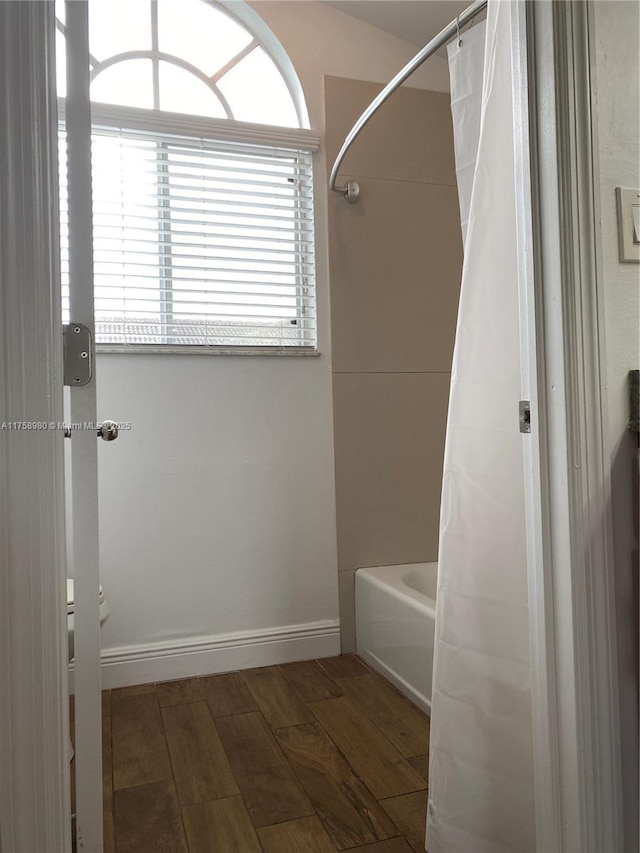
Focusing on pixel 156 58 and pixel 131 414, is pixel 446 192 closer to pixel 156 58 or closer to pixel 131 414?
pixel 156 58

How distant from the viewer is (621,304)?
1012 mm

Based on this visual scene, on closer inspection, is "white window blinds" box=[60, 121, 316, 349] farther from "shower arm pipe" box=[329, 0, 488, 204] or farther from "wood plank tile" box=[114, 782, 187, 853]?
"wood plank tile" box=[114, 782, 187, 853]

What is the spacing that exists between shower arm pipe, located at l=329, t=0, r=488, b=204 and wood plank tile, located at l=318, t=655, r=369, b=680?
1797mm

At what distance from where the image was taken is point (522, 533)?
1199 millimetres

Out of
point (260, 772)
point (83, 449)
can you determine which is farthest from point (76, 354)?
point (260, 772)

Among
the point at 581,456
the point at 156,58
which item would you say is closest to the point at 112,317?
the point at 156,58

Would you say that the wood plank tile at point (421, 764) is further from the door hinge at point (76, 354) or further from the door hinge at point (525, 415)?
the door hinge at point (76, 354)

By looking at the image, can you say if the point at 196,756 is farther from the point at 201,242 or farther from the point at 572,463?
the point at 201,242

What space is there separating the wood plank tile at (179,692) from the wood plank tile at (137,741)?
3 cm

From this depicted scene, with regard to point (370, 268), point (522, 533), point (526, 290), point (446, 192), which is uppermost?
point (446, 192)

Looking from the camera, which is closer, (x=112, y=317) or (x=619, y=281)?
(x=619, y=281)

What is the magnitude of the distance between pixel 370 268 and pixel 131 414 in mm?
1099

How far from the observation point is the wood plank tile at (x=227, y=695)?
78.2 inches

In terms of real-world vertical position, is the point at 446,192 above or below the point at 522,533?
above
